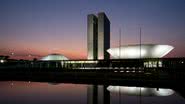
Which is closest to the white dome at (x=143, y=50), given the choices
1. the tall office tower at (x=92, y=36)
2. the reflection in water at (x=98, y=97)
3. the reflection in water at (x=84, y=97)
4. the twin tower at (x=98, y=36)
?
the reflection in water at (x=84, y=97)

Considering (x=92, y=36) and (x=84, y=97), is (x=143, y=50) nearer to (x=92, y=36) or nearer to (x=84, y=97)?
(x=84, y=97)

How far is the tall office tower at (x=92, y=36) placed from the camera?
4354 inches

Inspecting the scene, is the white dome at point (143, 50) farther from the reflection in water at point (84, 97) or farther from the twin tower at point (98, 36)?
the twin tower at point (98, 36)

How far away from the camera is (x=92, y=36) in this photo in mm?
112312

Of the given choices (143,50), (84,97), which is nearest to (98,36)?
(143,50)

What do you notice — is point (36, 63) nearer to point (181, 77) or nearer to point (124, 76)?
point (124, 76)

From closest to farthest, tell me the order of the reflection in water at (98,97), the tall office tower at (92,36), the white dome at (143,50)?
the reflection in water at (98,97)
the white dome at (143,50)
the tall office tower at (92,36)

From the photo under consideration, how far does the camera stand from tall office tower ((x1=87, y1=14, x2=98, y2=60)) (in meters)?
111

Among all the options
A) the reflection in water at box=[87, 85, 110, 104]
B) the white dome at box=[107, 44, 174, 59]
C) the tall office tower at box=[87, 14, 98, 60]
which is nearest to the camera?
the reflection in water at box=[87, 85, 110, 104]

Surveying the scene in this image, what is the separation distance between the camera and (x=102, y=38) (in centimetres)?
11156

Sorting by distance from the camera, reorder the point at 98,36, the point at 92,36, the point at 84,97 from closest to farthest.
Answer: the point at 84,97
the point at 92,36
the point at 98,36

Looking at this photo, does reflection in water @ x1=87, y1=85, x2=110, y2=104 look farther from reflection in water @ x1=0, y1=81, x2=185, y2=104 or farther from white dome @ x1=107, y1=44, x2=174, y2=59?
white dome @ x1=107, y1=44, x2=174, y2=59

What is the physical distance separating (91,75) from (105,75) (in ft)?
7.18

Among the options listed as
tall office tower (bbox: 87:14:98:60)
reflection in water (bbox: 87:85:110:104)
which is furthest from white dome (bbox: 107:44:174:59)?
tall office tower (bbox: 87:14:98:60)
